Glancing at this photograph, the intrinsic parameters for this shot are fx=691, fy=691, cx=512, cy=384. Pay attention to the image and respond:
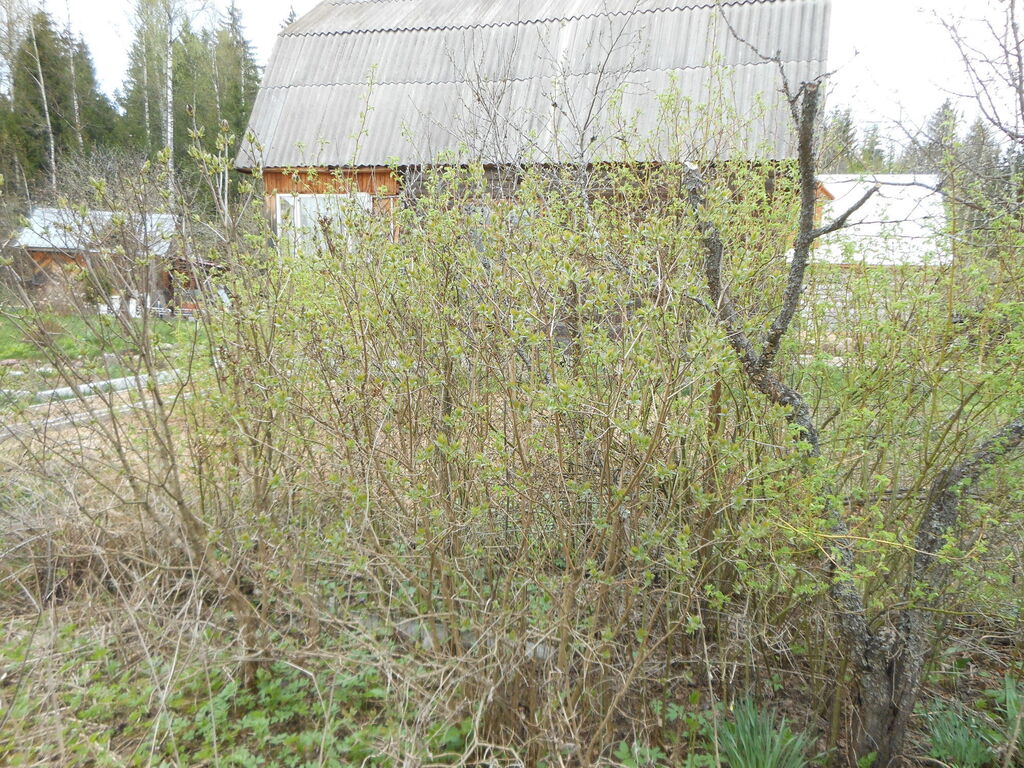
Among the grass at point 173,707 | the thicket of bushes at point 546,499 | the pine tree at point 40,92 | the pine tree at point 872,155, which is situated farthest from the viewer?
the pine tree at point 40,92

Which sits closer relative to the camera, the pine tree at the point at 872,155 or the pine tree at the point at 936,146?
the pine tree at the point at 936,146

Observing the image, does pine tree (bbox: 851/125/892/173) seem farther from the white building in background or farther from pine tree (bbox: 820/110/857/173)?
the white building in background

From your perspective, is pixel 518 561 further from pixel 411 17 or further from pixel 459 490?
pixel 411 17

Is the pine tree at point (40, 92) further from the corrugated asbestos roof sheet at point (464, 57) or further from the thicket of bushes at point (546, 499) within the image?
the thicket of bushes at point (546, 499)

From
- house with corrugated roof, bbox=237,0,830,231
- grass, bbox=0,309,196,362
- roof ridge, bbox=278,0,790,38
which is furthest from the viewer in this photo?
roof ridge, bbox=278,0,790,38

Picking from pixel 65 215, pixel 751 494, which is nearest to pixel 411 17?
pixel 65 215

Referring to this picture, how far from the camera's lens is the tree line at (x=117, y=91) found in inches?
871

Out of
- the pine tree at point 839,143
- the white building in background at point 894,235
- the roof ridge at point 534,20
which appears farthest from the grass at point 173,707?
the roof ridge at point 534,20

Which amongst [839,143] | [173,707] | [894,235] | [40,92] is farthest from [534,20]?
[40,92]

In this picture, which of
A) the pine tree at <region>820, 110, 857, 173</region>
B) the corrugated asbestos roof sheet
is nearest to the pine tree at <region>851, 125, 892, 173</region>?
the pine tree at <region>820, 110, 857, 173</region>

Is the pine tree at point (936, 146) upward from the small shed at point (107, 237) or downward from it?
upward

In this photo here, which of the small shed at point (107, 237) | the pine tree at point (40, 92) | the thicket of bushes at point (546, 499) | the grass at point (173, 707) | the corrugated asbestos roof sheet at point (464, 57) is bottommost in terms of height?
the grass at point (173, 707)

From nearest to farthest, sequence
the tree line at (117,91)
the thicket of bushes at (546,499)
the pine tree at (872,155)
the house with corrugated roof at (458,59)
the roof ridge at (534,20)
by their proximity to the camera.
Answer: the thicket of bushes at (546,499) → the pine tree at (872,155) → the house with corrugated roof at (458,59) → the roof ridge at (534,20) → the tree line at (117,91)

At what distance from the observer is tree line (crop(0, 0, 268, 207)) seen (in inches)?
871
